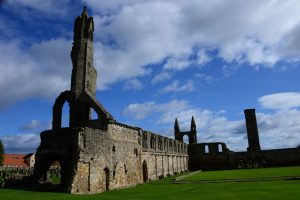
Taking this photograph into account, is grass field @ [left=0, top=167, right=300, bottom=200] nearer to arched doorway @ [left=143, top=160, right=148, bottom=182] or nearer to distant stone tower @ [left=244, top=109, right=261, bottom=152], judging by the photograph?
arched doorway @ [left=143, top=160, right=148, bottom=182]

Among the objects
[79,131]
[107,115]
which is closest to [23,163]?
[107,115]

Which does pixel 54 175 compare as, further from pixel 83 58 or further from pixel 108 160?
pixel 108 160

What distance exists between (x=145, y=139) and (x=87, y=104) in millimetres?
6597

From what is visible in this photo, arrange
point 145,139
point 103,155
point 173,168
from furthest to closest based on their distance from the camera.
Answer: point 173,168, point 145,139, point 103,155

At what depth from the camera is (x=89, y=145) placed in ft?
61.3

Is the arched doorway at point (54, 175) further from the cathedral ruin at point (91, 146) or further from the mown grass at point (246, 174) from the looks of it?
the mown grass at point (246, 174)

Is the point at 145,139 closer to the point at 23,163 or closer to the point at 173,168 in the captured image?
the point at 173,168

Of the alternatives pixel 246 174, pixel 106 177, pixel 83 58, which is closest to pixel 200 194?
pixel 106 177

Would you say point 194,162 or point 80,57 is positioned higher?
point 80,57

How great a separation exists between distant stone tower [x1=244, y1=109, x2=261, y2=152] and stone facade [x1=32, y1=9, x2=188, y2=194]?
2424 cm

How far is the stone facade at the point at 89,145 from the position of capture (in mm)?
18031

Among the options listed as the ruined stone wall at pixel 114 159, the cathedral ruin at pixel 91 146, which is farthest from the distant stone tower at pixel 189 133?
the ruined stone wall at pixel 114 159

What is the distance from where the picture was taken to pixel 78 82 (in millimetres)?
26969

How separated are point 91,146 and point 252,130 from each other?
43055 millimetres
